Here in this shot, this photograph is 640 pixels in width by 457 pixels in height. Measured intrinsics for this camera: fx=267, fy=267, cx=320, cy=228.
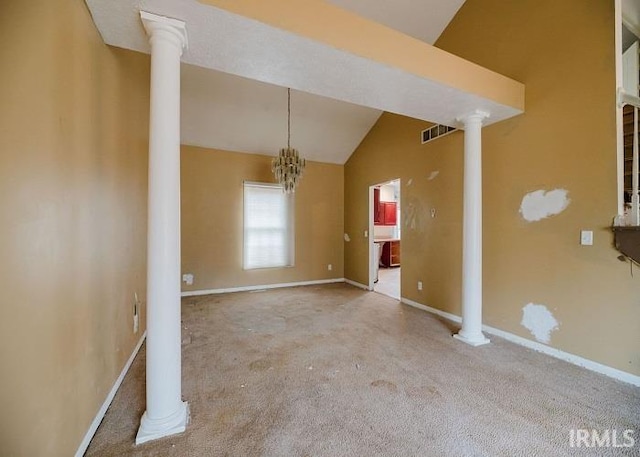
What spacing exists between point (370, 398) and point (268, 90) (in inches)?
157

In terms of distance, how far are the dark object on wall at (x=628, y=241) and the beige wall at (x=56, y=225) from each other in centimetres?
354

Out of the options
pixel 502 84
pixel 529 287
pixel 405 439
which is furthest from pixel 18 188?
pixel 529 287

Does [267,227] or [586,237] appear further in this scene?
[267,227]

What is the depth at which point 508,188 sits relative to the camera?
284cm

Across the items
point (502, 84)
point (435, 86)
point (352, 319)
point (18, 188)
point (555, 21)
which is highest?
point (555, 21)

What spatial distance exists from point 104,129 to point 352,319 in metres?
3.13

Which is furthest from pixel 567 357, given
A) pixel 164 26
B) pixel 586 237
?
pixel 164 26

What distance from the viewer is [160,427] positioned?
151 centimetres

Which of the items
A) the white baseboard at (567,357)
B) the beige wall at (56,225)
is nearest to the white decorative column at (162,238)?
the beige wall at (56,225)

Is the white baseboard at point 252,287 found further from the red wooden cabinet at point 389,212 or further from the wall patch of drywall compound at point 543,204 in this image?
the wall patch of drywall compound at point 543,204

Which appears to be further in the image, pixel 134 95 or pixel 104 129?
pixel 134 95

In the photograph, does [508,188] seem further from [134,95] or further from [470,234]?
[134,95]

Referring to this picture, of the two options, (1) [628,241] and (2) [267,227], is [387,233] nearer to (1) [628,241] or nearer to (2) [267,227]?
(2) [267,227]

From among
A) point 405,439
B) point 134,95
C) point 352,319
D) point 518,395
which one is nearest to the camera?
point 405,439
